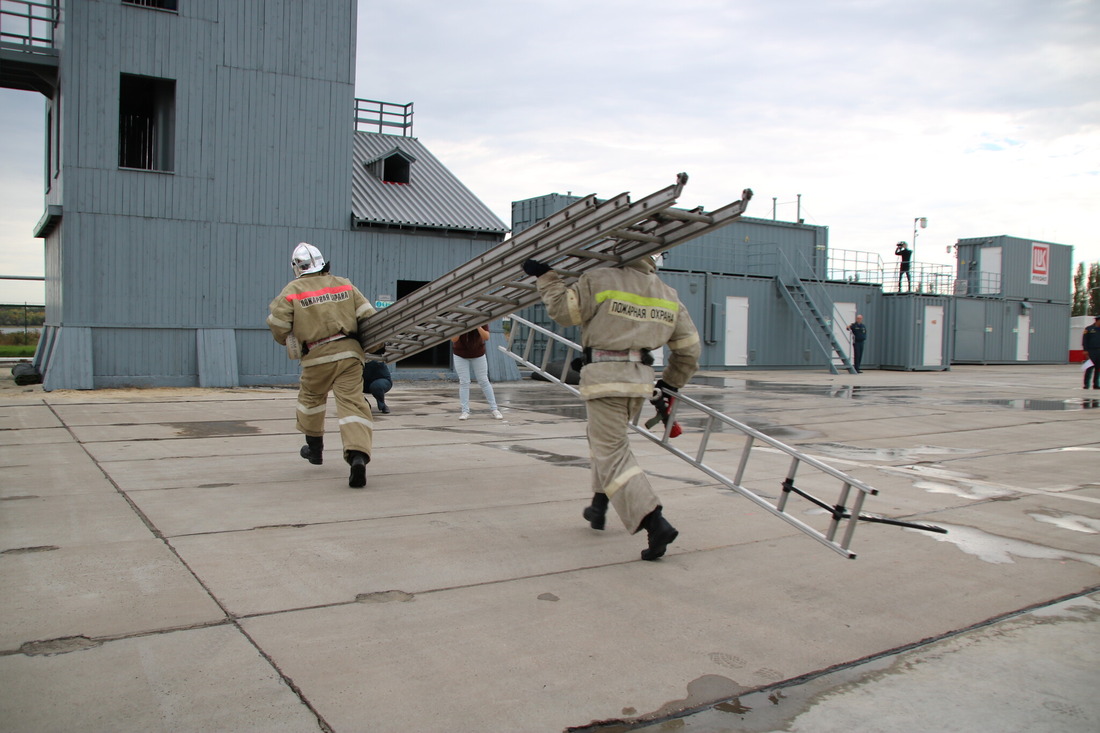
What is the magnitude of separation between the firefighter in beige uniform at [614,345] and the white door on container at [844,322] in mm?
25379

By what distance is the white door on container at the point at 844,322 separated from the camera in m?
29.0

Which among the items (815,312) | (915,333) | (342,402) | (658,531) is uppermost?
(815,312)

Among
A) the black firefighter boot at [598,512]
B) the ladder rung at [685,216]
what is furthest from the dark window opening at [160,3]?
the black firefighter boot at [598,512]

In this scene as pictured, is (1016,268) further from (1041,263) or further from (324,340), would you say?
(324,340)

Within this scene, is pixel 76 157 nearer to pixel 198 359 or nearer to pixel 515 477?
pixel 198 359

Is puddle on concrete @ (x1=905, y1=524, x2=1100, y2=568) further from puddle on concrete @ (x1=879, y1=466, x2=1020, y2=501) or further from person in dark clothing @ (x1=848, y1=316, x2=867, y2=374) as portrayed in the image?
person in dark clothing @ (x1=848, y1=316, x2=867, y2=374)

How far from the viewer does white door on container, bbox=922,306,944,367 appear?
3036 centimetres

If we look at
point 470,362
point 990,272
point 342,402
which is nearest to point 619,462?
point 342,402

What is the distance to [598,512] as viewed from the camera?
5.25m

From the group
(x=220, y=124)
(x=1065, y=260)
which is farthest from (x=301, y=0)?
(x=1065, y=260)

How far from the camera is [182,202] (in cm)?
1656

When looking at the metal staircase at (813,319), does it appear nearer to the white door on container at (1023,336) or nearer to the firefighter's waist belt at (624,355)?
the white door on container at (1023,336)

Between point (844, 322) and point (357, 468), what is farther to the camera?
point (844, 322)

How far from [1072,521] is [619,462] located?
365 centimetres
